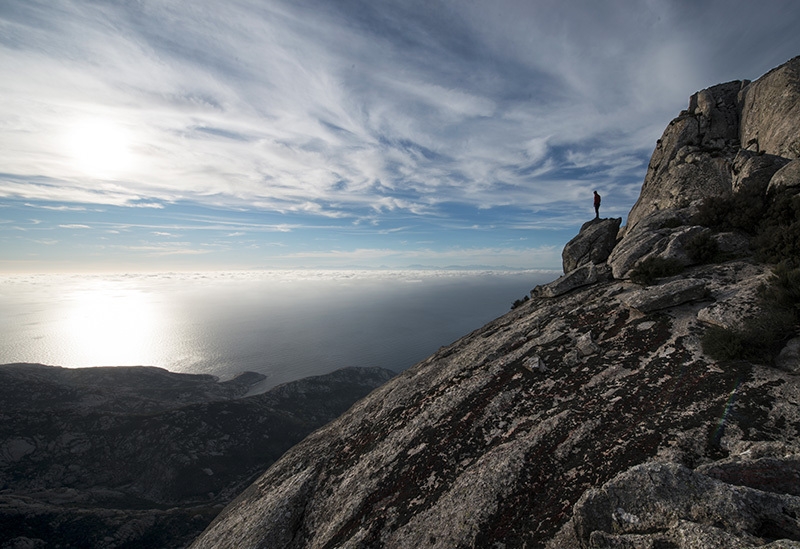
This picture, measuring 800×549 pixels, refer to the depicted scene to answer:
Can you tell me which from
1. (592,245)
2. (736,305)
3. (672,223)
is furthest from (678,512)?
(592,245)

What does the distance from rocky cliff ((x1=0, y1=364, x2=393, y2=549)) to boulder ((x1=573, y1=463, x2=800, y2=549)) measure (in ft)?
248

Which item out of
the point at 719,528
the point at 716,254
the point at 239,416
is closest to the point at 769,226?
the point at 716,254

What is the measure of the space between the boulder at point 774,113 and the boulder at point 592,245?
10.9 meters

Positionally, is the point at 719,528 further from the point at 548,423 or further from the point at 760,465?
the point at 548,423

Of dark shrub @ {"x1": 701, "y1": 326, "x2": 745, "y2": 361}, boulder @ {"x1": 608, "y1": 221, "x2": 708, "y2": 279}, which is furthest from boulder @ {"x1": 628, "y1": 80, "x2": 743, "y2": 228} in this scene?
dark shrub @ {"x1": 701, "y1": 326, "x2": 745, "y2": 361}

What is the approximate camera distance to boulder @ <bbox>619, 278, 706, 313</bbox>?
12961 millimetres

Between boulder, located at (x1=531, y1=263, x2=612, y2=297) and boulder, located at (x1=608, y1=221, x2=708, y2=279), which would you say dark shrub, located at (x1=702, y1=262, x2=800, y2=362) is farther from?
boulder, located at (x1=531, y1=263, x2=612, y2=297)

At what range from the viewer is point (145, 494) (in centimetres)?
7788

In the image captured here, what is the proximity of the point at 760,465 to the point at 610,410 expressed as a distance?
3.65m

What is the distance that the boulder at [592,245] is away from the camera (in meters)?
24.5

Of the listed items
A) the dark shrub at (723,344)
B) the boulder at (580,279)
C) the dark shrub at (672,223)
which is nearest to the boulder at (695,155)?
the dark shrub at (672,223)

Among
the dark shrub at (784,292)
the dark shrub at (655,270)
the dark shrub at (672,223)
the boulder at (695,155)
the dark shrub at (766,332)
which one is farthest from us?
the boulder at (695,155)

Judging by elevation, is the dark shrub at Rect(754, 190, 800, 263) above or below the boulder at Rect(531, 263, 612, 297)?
above

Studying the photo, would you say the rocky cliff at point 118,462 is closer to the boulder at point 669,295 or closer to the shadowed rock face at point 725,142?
the boulder at point 669,295
